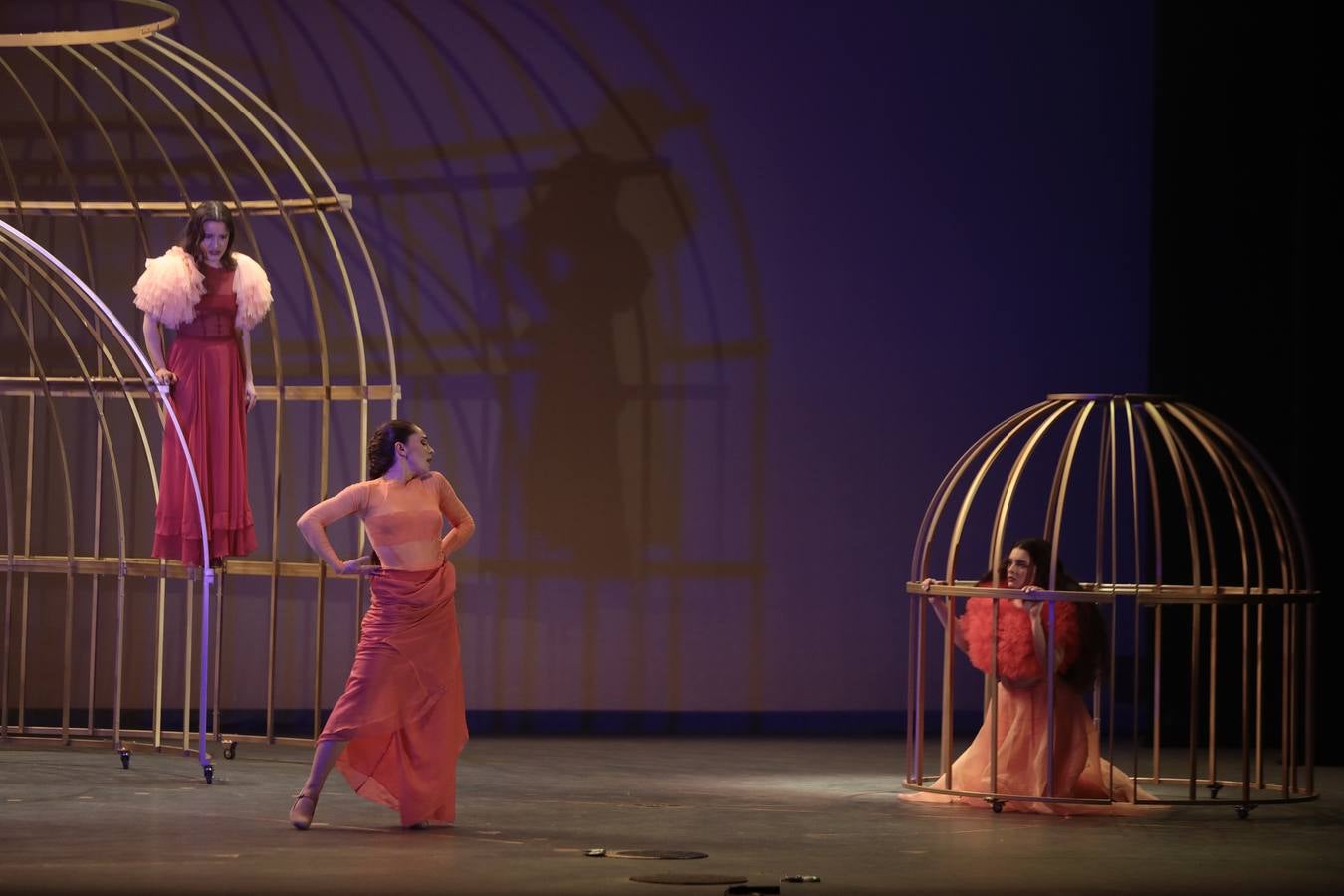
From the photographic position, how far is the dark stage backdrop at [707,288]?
1053 centimetres

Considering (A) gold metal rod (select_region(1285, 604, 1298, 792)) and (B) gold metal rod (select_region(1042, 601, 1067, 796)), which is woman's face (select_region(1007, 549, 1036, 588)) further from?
(A) gold metal rod (select_region(1285, 604, 1298, 792))

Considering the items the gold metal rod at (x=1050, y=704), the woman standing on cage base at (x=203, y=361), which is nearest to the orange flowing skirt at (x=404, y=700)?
the woman standing on cage base at (x=203, y=361)

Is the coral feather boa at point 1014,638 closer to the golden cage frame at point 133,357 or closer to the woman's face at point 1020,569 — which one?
the woman's face at point 1020,569

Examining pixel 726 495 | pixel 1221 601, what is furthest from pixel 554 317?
pixel 1221 601

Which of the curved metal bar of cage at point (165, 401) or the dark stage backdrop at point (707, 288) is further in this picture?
the dark stage backdrop at point (707, 288)

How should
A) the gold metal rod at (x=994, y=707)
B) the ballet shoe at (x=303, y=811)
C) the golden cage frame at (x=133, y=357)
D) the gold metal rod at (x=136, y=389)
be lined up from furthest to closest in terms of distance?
the gold metal rod at (x=136, y=389) → the golden cage frame at (x=133, y=357) → the gold metal rod at (x=994, y=707) → the ballet shoe at (x=303, y=811)

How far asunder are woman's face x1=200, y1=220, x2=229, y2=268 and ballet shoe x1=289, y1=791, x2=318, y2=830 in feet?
8.17

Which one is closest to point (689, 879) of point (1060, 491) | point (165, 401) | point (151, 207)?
point (1060, 491)

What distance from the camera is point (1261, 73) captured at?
10367 millimetres

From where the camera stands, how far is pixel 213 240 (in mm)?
8312

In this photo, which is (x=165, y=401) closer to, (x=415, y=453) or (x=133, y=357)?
(x=133, y=357)

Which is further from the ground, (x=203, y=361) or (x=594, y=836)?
(x=203, y=361)

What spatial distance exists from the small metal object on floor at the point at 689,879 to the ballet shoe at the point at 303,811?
1350mm

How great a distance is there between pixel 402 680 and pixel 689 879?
1.50 metres
